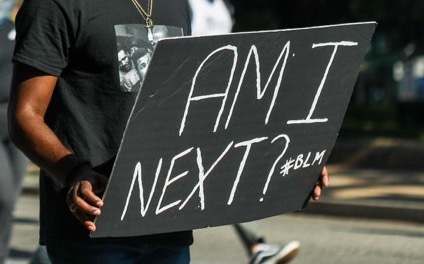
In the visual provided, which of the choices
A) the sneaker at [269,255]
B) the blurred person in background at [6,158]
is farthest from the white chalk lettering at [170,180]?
the sneaker at [269,255]

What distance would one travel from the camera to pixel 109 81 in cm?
290

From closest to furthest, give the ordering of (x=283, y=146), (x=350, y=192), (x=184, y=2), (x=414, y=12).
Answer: (x=283, y=146) → (x=184, y=2) → (x=350, y=192) → (x=414, y=12)

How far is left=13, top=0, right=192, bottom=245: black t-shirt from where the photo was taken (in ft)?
9.37

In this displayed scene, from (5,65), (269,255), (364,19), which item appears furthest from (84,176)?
(364,19)

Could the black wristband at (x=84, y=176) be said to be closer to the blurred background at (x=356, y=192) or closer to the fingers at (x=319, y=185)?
the fingers at (x=319, y=185)

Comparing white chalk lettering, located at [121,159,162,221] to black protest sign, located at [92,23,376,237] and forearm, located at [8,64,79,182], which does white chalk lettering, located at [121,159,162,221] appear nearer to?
black protest sign, located at [92,23,376,237]

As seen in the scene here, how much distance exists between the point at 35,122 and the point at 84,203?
0.94 ft

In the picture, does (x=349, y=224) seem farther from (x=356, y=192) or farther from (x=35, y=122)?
(x=35, y=122)

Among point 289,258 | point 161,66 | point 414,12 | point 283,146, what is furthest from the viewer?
point 414,12

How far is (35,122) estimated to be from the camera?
280 centimetres

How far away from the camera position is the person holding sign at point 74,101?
9.21 feet

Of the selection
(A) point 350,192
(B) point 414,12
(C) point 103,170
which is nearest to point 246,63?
(C) point 103,170

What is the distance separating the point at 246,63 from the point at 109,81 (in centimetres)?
36

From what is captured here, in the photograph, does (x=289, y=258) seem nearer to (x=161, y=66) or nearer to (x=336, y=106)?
(x=336, y=106)
